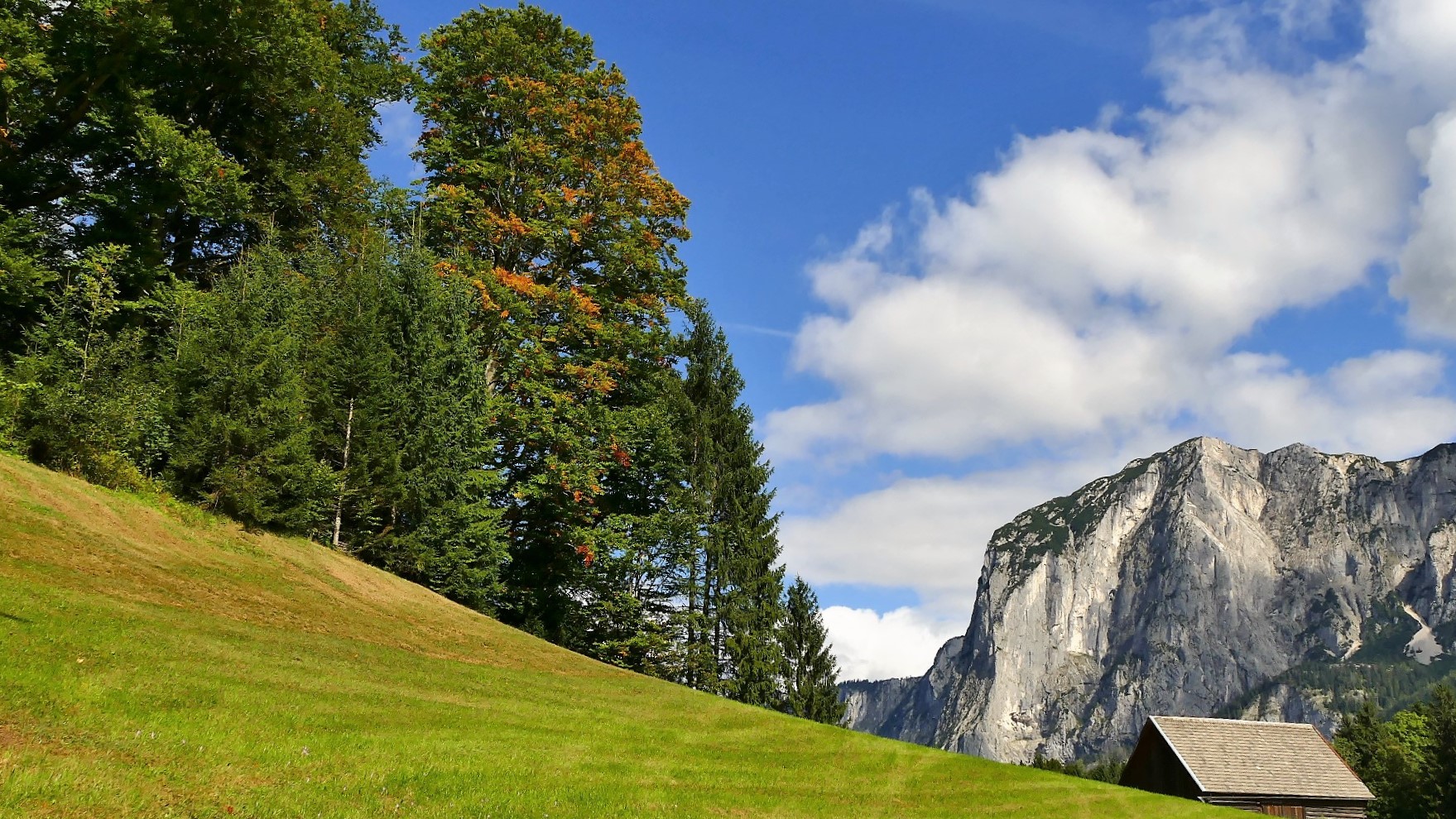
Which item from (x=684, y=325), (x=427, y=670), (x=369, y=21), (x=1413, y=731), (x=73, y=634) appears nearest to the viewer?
(x=73, y=634)

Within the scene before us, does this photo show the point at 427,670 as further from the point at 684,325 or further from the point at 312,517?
the point at 684,325

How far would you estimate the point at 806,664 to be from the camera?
3944 cm

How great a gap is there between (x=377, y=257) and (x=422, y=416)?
692 cm

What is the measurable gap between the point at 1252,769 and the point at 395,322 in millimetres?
45904

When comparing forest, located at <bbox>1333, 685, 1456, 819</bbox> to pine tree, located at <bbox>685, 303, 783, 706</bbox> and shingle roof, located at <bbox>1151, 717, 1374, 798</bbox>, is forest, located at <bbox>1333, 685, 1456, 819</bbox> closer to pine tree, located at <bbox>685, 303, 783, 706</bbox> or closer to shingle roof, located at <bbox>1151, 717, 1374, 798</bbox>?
shingle roof, located at <bbox>1151, 717, 1374, 798</bbox>

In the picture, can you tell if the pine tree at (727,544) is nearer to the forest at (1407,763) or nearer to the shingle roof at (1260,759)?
the shingle roof at (1260,759)

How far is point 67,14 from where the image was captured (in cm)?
2702

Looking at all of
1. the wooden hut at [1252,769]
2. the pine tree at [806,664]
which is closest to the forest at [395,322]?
the pine tree at [806,664]

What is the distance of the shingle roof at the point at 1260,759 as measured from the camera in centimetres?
4469

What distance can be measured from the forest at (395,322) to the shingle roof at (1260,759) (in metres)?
20.9

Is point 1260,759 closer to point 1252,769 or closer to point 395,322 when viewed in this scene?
point 1252,769

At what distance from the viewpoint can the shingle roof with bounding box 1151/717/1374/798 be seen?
44688 mm

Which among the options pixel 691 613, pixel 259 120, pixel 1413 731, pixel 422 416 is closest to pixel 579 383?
pixel 422 416

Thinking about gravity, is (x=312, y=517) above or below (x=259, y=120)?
below
